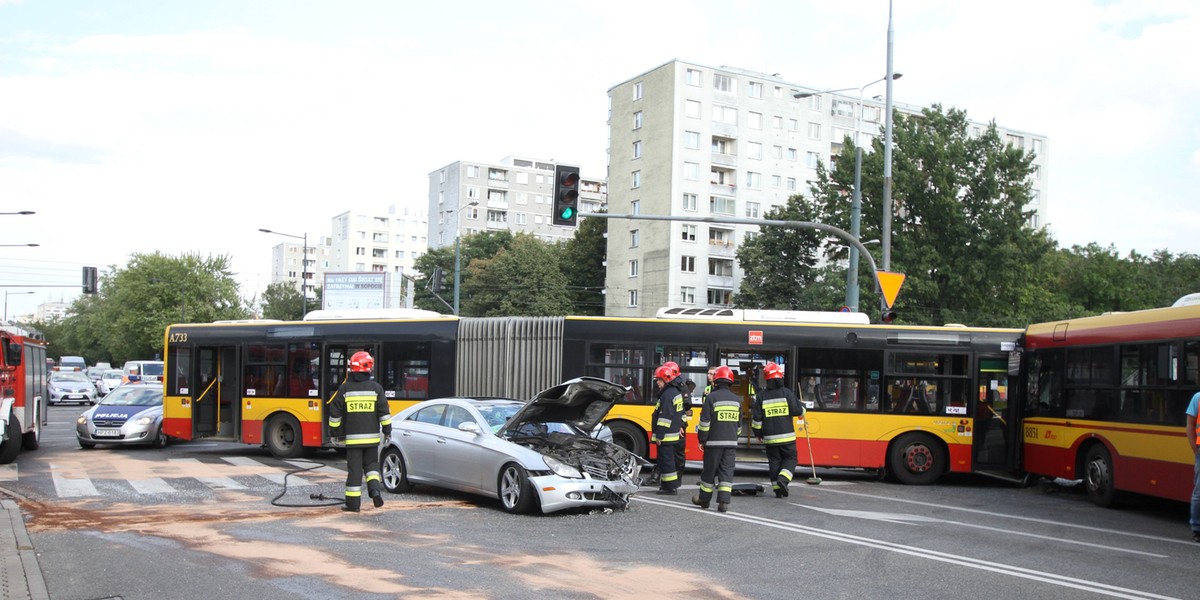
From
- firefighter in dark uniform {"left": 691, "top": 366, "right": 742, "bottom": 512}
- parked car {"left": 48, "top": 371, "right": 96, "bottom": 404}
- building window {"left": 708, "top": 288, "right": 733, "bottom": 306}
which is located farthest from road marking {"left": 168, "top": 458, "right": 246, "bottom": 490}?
building window {"left": 708, "top": 288, "right": 733, "bottom": 306}

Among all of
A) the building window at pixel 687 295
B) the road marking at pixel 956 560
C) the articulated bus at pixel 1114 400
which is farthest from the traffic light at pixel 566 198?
the building window at pixel 687 295

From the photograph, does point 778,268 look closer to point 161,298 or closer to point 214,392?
point 214,392

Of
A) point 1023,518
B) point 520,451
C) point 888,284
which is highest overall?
point 888,284

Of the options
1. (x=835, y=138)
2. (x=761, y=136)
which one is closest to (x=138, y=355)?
(x=761, y=136)

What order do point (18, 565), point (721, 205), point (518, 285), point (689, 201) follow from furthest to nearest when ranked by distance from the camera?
point (721, 205)
point (689, 201)
point (518, 285)
point (18, 565)

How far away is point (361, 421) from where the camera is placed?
1173 cm

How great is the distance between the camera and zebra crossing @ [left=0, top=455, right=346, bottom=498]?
13.7m

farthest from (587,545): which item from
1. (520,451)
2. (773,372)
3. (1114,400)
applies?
(1114,400)

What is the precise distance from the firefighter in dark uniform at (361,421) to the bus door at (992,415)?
988 centimetres

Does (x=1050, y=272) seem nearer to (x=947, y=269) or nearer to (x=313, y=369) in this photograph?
(x=947, y=269)

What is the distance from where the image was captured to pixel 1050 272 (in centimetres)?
5541

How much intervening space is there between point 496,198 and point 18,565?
10476cm

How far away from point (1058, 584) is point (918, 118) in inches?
1565

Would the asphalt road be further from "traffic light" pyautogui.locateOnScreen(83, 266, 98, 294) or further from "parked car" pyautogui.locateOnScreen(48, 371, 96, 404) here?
"parked car" pyautogui.locateOnScreen(48, 371, 96, 404)
